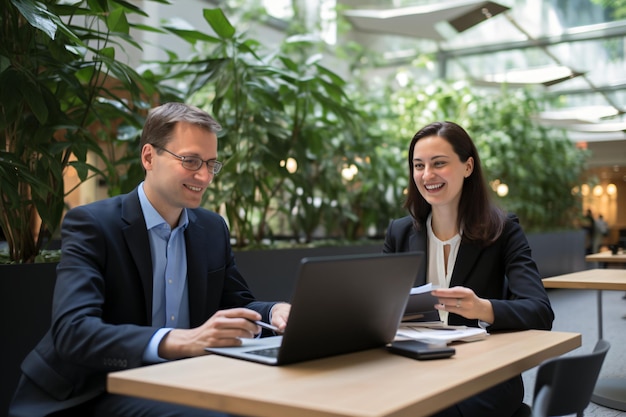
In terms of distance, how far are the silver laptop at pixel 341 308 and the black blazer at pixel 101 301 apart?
0.93 feet

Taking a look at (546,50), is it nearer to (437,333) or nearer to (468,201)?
(468,201)

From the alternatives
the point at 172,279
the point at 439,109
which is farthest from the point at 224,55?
the point at 439,109

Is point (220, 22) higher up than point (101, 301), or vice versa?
point (220, 22)

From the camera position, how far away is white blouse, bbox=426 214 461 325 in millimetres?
2449

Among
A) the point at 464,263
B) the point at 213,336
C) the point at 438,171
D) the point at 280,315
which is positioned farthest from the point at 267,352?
the point at 438,171

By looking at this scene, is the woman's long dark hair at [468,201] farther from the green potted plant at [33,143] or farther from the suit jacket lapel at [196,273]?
the green potted plant at [33,143]

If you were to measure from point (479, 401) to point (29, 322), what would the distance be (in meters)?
1.74

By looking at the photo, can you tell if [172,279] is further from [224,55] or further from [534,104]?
[534,104]

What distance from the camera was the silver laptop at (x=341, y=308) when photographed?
1407 mm

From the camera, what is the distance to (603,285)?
10.8ft

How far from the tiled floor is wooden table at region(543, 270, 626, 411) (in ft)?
0.18

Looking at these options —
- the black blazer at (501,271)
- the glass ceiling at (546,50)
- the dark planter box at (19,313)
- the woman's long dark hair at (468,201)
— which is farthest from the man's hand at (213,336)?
the glass ceiling at (546,50)

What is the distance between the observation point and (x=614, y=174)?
23656 mm

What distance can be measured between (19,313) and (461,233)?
1683 millimetres
